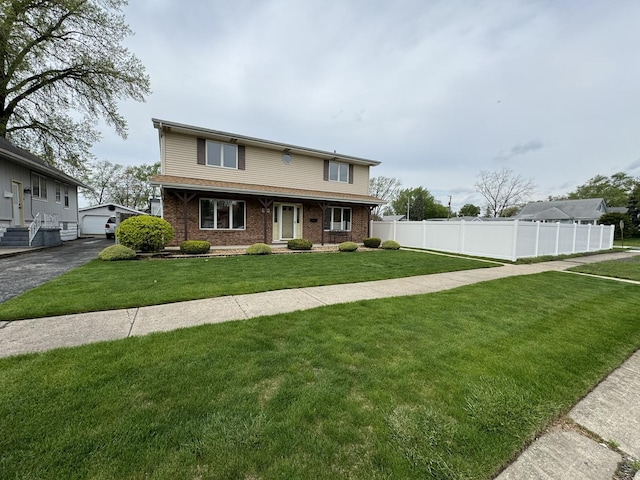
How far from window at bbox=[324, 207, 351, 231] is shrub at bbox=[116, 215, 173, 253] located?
879 cm

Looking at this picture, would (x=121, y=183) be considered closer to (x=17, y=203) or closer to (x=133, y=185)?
(x=133, y=185)

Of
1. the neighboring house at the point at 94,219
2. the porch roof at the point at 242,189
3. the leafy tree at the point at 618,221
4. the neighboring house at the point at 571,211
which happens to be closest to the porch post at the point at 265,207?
the porch roof at the point at 242,189

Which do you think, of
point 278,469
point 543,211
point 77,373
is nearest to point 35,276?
point 77,373

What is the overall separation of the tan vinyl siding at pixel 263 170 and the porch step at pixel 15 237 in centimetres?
645

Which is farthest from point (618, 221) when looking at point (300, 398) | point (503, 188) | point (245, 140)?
point (300, 398)

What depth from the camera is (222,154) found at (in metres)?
13.7

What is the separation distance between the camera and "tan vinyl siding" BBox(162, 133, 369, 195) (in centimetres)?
1270

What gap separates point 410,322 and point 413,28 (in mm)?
10676

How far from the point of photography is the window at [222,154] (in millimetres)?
13406

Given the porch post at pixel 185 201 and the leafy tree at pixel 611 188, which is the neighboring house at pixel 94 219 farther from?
the leafy tree at pixel 611 188

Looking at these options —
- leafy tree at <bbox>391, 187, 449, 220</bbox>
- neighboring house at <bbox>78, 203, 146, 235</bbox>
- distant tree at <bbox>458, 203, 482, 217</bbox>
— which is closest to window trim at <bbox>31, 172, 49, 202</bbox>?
neighboring house at <bbox>78, 203, 146, 235</bbox>

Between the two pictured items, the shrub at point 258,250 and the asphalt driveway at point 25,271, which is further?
the shrub at point 258,250

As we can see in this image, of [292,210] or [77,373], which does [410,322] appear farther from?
[292,210]

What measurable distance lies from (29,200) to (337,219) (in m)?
16.5
